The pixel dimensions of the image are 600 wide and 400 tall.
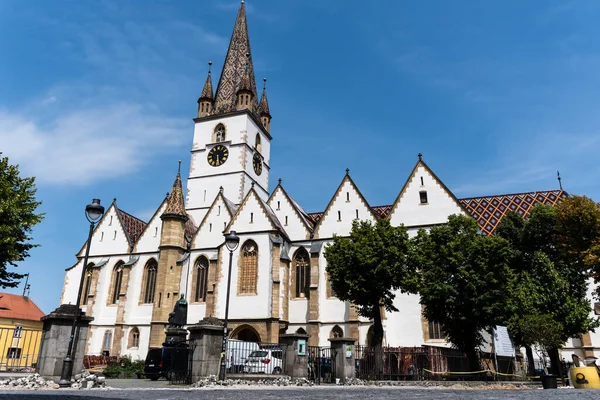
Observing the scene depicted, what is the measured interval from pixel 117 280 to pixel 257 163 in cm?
1898

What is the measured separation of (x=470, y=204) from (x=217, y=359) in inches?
1181

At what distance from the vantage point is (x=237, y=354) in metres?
Answer: 20.7

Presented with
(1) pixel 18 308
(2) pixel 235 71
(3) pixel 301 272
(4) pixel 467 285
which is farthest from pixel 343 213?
(1) pixel 18 308

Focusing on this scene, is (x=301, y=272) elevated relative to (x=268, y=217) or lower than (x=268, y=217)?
lower

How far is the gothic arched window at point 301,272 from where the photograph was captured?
3612cm

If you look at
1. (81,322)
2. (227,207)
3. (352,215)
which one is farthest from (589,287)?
(81,322)

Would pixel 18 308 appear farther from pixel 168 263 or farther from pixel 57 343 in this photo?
pixel 57 343

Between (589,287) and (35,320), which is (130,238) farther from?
(589,287)

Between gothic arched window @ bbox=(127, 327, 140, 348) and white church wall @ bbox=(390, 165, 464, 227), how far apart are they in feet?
76.7

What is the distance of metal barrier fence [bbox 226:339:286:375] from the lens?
1942cm

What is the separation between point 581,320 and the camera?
26328 millimetres

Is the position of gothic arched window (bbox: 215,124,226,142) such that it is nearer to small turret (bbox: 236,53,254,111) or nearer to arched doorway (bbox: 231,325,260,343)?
small turret (bbox: 236,53,254,111)

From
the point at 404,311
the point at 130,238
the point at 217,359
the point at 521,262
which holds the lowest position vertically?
the point at 217,359

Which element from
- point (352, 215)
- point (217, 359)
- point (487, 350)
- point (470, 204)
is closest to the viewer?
point (217, 359)
